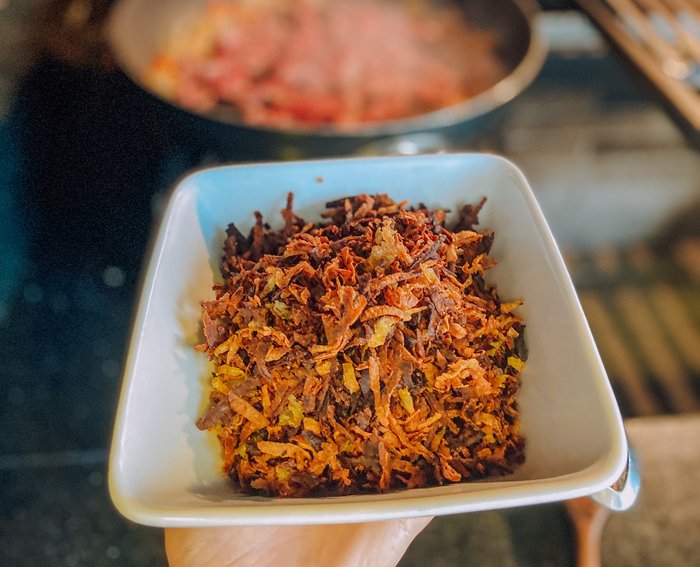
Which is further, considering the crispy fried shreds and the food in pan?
the food in pan

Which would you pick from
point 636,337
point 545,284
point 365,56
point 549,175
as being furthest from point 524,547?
point 365,56

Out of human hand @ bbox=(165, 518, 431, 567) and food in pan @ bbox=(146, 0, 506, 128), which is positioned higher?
food in pan @ bbox=(146, 0, 506, 128)

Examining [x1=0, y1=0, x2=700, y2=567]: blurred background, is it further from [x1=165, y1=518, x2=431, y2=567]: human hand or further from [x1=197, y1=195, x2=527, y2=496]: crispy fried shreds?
[x1=197, y1=195, x2=527, y2=496]: crispy fried shreds

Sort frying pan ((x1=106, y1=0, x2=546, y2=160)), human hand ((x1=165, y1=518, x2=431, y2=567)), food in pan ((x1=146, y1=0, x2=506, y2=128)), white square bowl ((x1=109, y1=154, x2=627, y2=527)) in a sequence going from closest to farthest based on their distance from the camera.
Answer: white square bowl ((x1=109, y1=154, x2=627, y2=527)), human hand ((x1=165, y1=518, x2=431, y2=567)), frying pan ((x1=106, y1=0, x2=546, y2=160)), food in pan ((x1=146, y1=0, x2=506, y2=128))

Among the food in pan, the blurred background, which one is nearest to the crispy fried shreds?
the blurred background

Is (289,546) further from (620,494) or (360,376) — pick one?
(620,494)

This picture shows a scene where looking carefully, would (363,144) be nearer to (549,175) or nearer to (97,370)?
(97,370)
